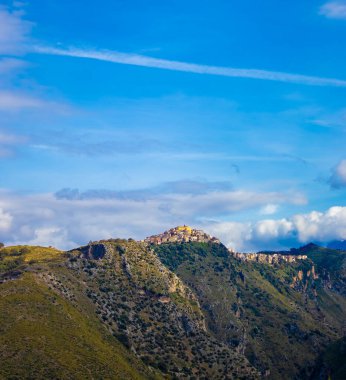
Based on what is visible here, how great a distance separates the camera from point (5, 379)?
642 feet

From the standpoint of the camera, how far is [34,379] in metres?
200

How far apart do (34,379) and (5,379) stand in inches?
388
